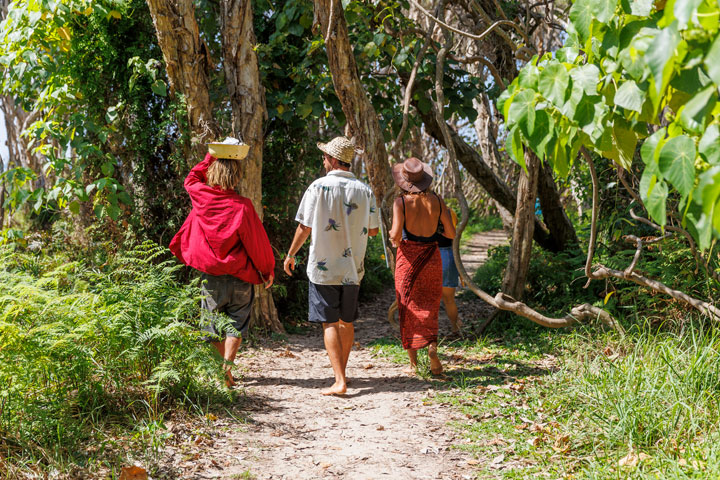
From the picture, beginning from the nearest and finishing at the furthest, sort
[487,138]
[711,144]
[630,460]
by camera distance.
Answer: [711,144] → [630,460] → [487,138]

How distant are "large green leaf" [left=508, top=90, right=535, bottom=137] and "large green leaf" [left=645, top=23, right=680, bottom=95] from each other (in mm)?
494

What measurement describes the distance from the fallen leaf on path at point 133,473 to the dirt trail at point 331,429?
0.69 ft

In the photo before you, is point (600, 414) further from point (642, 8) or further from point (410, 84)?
point (410, 84)

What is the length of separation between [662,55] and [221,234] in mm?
3480

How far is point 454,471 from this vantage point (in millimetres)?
3574

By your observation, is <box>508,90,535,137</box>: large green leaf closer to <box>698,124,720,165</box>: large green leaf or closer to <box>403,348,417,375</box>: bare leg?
<box>698,124,720,165</box>: large green leaf

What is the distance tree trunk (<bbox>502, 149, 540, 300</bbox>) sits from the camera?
6.16 meters

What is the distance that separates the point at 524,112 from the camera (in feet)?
7.17

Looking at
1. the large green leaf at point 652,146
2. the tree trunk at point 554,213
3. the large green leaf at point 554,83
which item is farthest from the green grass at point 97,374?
the tree trunk at point 554,213

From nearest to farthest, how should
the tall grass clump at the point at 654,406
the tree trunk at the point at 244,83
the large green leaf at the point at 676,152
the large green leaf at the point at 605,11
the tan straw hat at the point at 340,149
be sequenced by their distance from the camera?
the large green leaf at the point at 676,152
the large green leaf at the point at 605,11
the tall grass clump at the point at 654,406
the tan straw hat at the point at 340,149
the tree trunk at the point at 244,83

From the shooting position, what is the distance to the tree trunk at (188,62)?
561 cm

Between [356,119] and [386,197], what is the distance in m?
0.80

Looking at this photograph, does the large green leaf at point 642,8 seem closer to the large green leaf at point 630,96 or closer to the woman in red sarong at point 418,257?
the large green leaf at point 630,96

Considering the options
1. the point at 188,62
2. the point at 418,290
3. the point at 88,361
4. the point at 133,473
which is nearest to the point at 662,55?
the point at 133,473
